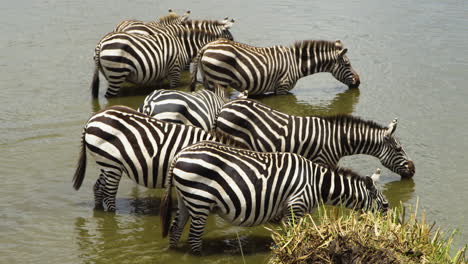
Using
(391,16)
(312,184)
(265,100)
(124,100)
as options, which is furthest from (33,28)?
(312,184)

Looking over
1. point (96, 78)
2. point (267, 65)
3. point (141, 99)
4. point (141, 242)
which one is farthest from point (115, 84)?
point (141, 242)

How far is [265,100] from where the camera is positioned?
14.0 meters

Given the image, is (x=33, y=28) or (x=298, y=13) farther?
(x=298, y=13)

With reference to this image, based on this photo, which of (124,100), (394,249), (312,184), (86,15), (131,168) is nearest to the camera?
(394,249)

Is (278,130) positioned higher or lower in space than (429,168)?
higher

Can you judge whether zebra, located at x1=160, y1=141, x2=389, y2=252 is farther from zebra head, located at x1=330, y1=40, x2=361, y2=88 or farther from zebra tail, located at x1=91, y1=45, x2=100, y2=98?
zebra head, located at x1=330, y1=40, x2=361, y2=88

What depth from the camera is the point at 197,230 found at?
7.57 m

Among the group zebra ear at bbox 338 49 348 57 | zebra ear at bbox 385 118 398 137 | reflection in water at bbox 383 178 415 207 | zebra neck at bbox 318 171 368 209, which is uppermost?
zebra ear at bbox 338 49 348 57

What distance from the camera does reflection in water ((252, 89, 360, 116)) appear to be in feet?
43.9

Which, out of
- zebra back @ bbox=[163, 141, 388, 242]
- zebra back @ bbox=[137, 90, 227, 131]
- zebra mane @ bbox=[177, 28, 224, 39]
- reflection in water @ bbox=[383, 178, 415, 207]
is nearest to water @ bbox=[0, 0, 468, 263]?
reflection in water @ bbox=[383, 178, 415, 207]

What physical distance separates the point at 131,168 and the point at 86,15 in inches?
473

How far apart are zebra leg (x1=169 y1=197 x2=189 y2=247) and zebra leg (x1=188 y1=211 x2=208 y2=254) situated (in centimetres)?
12

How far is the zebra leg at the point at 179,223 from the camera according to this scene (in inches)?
301

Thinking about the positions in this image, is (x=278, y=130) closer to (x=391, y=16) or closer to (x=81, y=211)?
(x=81, y=211)
